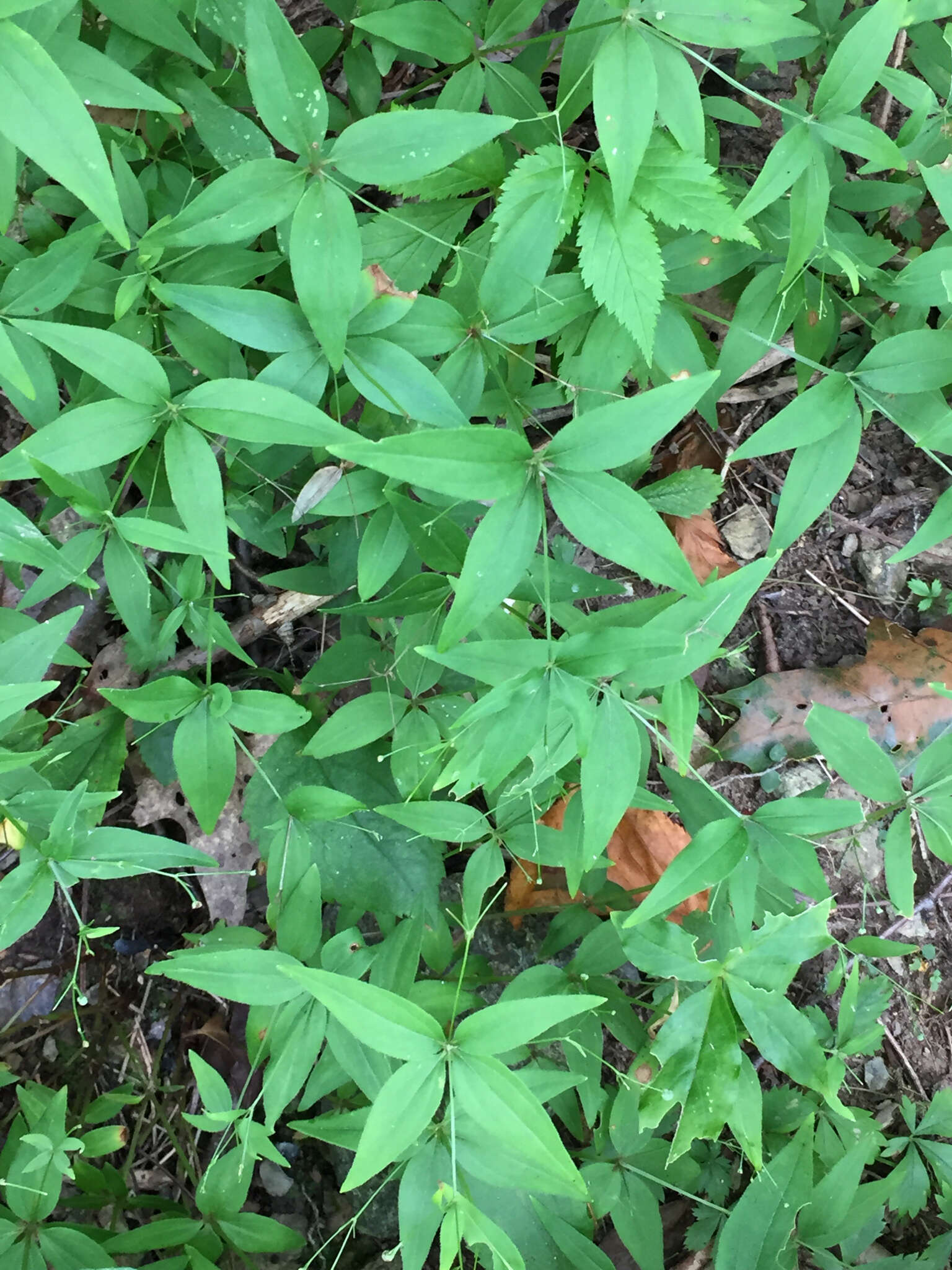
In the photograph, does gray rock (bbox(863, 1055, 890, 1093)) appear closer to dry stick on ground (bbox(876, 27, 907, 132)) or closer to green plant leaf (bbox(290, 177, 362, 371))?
green plant leaf (bbox(290, 177, 362, 371))

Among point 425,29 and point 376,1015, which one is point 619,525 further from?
point 425,29

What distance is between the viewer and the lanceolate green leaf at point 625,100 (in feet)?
4.26

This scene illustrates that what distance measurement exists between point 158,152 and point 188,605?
1.05 m

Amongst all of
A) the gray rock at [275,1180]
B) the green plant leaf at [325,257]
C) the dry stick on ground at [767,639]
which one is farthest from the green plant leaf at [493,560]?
the gray rock at [275,1180]

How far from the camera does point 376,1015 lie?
3.85ft

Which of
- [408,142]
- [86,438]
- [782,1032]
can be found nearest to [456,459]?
[408,142]

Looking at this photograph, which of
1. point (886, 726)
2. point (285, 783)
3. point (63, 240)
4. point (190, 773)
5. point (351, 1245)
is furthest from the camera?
point (886, 726)

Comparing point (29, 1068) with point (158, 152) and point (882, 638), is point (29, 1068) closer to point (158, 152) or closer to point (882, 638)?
point (158, 152)

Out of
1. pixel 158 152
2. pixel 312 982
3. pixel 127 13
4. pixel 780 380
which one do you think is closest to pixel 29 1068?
pixel 312 982

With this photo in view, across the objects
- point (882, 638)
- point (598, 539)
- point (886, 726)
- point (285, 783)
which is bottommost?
point (285, 783)

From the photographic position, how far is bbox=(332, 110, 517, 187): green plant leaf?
4.16 feet

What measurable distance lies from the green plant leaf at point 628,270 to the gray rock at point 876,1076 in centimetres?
212

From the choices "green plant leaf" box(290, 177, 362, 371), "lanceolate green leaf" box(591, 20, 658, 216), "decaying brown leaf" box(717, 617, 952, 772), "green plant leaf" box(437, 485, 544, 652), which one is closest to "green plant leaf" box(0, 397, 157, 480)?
"green plant leaf" box(290, 177, 362, 371)

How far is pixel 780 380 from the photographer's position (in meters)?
2.55
